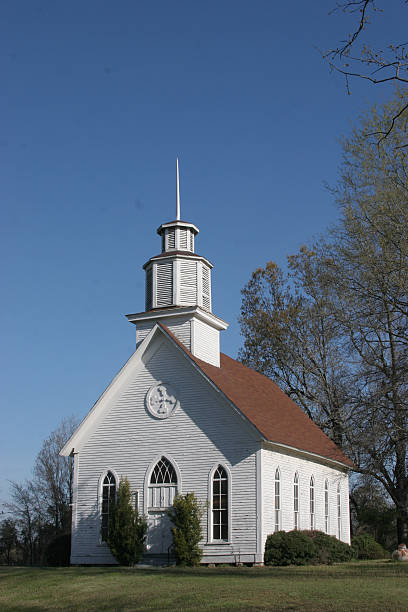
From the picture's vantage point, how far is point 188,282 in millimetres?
30297

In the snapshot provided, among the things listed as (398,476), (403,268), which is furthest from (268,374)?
(403,268)

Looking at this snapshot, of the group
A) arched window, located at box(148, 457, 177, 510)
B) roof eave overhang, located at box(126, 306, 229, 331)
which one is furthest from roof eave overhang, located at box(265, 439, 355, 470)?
roof eave overhang, located at box(126, 306, 229, 331)

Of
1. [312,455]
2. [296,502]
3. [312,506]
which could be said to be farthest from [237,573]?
[312,506]

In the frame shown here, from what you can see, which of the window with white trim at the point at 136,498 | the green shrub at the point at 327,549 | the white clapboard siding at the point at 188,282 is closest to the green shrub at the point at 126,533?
the window with white trim at the point at 136,498

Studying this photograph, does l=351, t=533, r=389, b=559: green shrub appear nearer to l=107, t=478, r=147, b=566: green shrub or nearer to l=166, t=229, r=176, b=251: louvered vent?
l=107, t=478, r=147, b=566: green shrub

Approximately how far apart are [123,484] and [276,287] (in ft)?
71.8

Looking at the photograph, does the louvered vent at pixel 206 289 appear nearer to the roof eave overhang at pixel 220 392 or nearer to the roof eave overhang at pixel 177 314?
the roof eave overhang at pixel 177 314

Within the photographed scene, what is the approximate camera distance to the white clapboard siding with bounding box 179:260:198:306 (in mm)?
30047

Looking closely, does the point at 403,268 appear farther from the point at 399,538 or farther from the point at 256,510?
the point at 399,538

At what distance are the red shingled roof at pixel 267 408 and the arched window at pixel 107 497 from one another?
548 centimetres

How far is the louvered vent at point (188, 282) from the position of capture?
1183 inches

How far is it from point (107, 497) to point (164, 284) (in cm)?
857

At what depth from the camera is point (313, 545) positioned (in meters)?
25.4

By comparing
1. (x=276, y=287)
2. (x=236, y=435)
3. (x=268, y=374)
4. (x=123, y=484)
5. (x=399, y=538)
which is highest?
(x=276, y=287)
